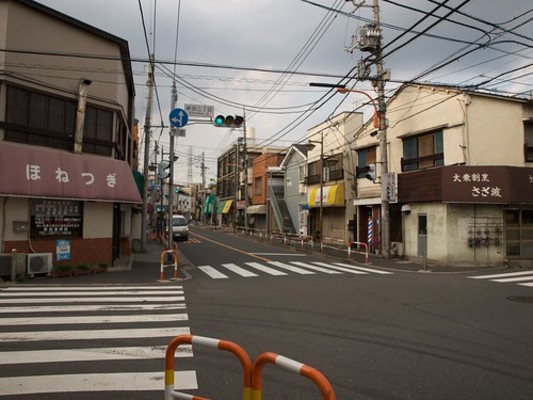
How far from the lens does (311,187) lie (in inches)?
1352

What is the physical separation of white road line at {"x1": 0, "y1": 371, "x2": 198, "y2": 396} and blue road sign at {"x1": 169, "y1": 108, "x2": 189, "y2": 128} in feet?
42.2

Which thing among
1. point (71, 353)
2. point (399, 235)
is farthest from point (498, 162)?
point (71, 353)

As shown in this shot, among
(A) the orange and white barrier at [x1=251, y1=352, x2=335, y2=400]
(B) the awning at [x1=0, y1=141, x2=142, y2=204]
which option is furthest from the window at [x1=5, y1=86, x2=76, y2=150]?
(A) the orange and white barrier at [x1=251, y1=352, x2=335, y2=400]

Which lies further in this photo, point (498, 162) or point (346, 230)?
point (346, 230)

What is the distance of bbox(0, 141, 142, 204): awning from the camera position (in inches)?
526

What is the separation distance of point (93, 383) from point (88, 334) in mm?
2360

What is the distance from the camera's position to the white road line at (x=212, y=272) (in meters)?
15.4

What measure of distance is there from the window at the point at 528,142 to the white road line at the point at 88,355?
19.2 meters

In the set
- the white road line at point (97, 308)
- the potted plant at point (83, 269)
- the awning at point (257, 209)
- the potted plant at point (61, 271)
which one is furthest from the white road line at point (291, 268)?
the awning at point (257, 209)

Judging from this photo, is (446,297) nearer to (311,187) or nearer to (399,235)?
(399,235)

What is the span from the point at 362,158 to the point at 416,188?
6.44 m

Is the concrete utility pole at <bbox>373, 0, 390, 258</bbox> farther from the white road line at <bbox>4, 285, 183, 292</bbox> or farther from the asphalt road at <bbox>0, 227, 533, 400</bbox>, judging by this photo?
the white road line at <bbox>4, 285, 183, 292</bbox>

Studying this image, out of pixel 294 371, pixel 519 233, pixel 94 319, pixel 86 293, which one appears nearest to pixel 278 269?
pixel 86 293

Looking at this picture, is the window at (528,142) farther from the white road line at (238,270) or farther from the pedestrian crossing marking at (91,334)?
the pedestrian crossing marking at (91,334)
